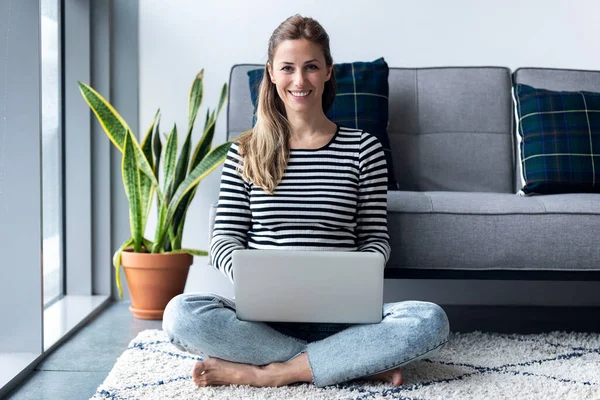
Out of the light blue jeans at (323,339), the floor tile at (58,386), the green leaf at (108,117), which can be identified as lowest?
the floor tile at (58,386)

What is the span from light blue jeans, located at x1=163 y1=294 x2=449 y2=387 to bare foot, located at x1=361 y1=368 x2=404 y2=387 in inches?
1.3

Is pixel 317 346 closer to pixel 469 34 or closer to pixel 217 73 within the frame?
pixel 217 73

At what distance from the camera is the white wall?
3.13 metres

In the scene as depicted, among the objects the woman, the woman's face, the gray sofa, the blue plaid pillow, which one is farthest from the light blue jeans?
the blue plaid pillow

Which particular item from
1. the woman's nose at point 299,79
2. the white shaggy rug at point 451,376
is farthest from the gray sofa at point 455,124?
the woman's nose at point 299,79

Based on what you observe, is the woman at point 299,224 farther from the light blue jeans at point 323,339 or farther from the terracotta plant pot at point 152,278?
the terracotta plant pot at point 152,278

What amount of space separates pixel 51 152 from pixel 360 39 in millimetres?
1306

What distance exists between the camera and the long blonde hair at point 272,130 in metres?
1.98

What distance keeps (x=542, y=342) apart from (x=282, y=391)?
0.98 meters

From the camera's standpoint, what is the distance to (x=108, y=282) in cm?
311

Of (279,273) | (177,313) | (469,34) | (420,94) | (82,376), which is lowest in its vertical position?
(82,376)

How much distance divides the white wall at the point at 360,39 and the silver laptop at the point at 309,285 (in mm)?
1463

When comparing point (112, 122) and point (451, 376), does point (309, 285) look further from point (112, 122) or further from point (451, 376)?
point (112, 122)

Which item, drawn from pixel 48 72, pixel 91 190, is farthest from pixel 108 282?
pixel 48 72
